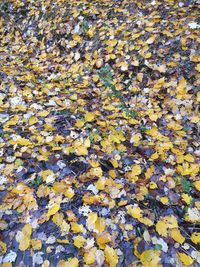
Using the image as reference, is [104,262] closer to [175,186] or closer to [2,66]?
[175,186]

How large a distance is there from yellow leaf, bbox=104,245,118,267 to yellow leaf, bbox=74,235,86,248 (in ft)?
0.65

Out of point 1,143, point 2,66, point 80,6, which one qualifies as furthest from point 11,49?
point 1,143

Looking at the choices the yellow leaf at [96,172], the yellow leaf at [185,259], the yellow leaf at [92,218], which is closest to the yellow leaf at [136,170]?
the yellow leaf at [96,172]

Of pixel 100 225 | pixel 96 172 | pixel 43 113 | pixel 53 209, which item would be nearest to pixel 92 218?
pixel 100 225

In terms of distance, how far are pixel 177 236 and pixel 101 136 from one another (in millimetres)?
1371

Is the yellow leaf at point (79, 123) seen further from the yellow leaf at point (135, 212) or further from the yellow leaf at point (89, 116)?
the yellow leaf at point (135, 212)

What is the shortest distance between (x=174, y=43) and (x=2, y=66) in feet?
9.00

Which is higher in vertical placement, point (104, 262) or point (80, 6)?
point (80, 6)

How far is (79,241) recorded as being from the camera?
7.90 ft

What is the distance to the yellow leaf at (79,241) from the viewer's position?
2.38m

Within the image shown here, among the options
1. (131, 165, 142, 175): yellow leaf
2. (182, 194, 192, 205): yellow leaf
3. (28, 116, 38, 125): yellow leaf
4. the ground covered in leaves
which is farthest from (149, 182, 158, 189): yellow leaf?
(28, 116, 38, 125): yellow leaf

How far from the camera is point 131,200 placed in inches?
109

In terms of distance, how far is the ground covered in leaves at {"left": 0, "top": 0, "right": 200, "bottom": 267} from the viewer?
8.04ft

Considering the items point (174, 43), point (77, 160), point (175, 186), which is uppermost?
point (174, 43)
